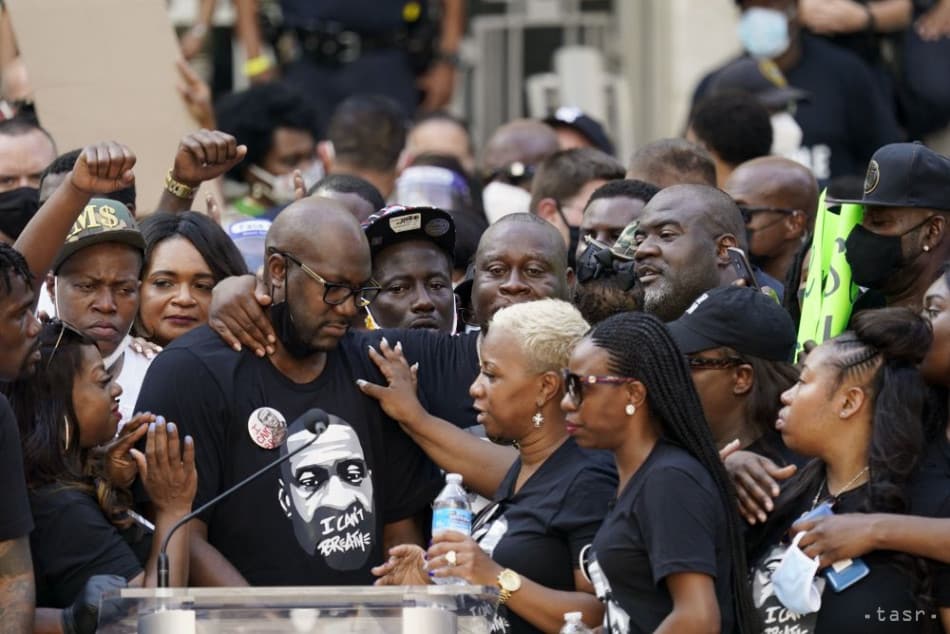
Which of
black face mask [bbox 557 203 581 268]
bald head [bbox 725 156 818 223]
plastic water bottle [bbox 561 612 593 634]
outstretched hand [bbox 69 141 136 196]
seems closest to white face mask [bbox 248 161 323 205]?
black face mask [bbox 557 203 581 268]

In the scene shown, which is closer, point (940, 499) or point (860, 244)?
point (940, 499)

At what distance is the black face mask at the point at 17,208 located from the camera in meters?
8.55

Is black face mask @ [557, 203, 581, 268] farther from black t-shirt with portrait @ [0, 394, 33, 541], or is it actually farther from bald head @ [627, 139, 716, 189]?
black t-shirt with portrait @ [0, 394, 33, 541]

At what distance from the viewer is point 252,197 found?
11180mm

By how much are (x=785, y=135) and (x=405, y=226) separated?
3142 millimetres

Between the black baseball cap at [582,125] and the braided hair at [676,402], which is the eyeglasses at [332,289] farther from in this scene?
the black baseball cap at [582,125]

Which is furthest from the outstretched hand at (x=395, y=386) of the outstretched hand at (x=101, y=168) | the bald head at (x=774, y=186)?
the bald head at (x=774, y=186)

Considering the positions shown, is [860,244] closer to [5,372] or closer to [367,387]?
[367,387]

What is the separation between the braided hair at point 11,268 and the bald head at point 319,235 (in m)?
0.82

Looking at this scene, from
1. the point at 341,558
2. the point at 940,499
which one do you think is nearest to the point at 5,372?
the point at 341,558

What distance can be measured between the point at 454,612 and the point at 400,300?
268 cm

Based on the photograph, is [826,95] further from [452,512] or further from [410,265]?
[452,512]

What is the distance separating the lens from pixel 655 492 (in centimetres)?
602

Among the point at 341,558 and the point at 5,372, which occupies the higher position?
the point at 5,372
